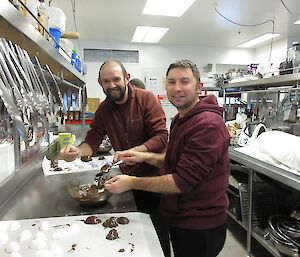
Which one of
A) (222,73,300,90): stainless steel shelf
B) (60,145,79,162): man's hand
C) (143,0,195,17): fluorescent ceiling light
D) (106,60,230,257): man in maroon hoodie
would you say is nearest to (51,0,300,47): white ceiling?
(143,0,195,17): fluorescent ceiling light

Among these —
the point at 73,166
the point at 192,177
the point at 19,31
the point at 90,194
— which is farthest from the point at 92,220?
the point at 73,166

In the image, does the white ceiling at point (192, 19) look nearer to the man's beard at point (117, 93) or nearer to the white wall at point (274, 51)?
the white wall at point (274, 51)

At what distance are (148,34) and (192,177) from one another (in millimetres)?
5292

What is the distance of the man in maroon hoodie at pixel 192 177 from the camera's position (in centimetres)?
112

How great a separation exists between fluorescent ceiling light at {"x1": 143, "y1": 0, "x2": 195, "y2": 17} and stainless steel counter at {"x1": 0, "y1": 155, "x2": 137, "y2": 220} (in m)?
3.25

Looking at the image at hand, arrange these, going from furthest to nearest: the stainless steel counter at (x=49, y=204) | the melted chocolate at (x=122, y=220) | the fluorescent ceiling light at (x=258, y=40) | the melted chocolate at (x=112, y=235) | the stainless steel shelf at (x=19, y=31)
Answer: the fluorescent ceiling light at (x=258, y=40)
the stainless steel counter at (x=49, y=204)
the melted chocolate at (x=122, y=220)
the melted chocolate at (x=112, y=235)
the stainless steel shelf at (x=19, y=31)

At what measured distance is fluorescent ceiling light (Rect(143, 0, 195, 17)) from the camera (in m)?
3.92

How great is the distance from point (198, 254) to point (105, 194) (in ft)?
1.67

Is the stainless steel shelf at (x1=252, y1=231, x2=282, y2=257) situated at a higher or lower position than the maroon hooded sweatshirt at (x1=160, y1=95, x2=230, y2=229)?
lower

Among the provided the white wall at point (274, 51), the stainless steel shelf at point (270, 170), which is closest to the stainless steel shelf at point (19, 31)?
the stainless steel shelf at point (270, 170)

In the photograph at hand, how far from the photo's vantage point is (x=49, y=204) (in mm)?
1269

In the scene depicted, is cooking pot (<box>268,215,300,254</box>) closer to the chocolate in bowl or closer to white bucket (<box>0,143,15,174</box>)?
the chocolate in bowl

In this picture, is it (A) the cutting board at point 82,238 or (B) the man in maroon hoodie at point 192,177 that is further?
(B) the man in maroon hoodie at point 192,177

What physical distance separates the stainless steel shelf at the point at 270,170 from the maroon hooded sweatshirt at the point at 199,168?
657 millimetres
